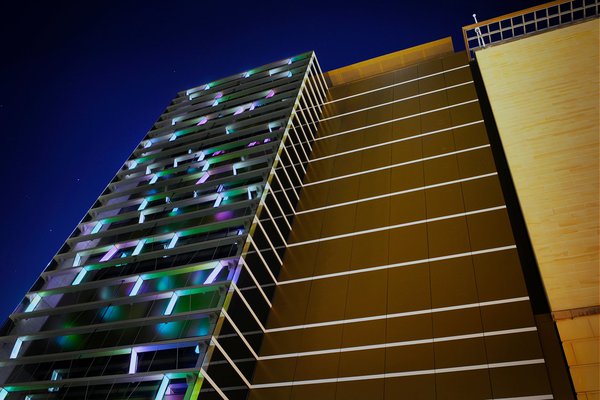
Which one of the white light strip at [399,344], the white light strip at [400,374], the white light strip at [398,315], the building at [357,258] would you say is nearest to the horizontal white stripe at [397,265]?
the building at [357,258]

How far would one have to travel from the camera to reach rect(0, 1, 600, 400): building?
34.0 feet

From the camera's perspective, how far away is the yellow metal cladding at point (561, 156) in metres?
10.2

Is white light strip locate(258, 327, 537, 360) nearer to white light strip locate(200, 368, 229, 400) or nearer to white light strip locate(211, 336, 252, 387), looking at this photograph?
white light strip locate(211, 336, 252, 387)

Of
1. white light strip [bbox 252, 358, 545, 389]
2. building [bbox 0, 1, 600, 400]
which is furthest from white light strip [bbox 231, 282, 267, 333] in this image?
white light strip [bbox 252, 358, 545, 389]

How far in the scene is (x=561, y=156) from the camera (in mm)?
13828

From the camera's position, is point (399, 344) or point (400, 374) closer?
point (400, 374)

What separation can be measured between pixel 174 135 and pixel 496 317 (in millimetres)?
15834

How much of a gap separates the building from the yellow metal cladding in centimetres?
5

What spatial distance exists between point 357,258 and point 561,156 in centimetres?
637

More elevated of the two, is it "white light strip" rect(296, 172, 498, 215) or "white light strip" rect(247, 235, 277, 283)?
"white light strip" rect(296, 172, 498, 215)

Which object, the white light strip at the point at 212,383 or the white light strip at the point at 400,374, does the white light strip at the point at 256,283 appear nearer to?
the white light strip at the point at 400,374

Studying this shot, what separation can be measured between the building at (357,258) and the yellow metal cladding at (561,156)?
52mm

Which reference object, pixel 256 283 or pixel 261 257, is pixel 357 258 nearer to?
pixel 261 257

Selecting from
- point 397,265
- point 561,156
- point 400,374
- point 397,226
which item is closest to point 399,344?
point 400,374
